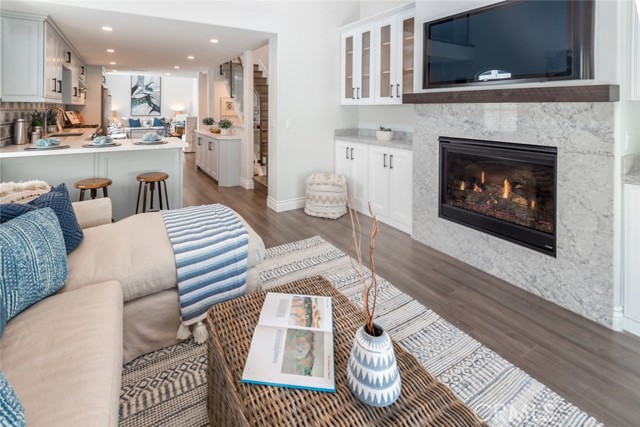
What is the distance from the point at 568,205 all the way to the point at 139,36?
5.33 metres

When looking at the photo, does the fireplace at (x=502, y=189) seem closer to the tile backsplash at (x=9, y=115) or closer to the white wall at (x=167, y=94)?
the tile backsplash at (x=9, y=115)

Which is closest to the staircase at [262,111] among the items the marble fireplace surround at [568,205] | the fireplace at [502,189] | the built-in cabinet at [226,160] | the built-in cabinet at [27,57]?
the built-in cabinet at [226,160]

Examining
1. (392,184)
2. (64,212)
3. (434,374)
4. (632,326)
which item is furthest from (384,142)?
(64,212)

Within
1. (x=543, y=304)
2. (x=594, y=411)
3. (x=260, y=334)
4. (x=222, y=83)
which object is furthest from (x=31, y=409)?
(x=222, y=83)

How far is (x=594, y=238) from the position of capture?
228 cm

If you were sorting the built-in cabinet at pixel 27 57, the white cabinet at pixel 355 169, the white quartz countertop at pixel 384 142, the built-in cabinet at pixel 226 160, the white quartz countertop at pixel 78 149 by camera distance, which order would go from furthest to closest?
the built-in cabinet at pixel 226 160
the white cabinet at pixel 355 169
the white quartz countertop at pixel 384 142
the built-in cabinet at pixel 27 57
the white quartz countertop at pixel 78 149

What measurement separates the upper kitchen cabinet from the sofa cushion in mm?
3613

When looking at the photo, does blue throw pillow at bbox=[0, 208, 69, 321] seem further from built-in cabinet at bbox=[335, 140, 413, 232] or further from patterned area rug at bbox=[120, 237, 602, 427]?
built-in cabinet at bbox=[335, 140, 413, 232]

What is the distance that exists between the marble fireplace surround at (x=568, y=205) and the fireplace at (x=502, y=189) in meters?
0.07

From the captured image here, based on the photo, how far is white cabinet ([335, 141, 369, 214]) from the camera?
15.2ft

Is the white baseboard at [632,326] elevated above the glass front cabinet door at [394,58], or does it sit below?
below

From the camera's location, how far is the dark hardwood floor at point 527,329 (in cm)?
174

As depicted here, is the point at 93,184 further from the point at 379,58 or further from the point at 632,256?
the point at 632,256

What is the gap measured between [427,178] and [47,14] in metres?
4.24
